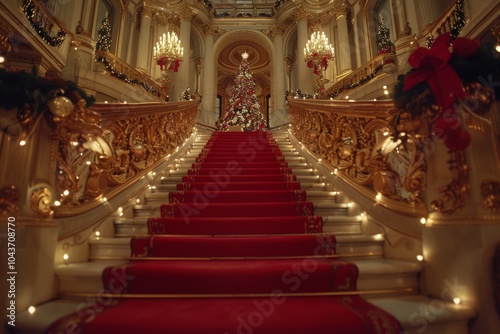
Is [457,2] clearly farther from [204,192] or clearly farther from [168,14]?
[168,14]

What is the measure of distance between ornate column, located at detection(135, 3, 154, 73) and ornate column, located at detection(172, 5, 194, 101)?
1287mm

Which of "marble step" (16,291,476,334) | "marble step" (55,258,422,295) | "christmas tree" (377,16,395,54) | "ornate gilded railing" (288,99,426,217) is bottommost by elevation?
"marble step" (16,291,476,334)

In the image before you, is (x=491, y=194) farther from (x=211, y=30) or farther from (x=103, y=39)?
(x=211, y=30)

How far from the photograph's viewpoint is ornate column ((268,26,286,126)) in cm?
1277

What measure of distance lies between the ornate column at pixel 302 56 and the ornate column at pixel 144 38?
20.4 feet

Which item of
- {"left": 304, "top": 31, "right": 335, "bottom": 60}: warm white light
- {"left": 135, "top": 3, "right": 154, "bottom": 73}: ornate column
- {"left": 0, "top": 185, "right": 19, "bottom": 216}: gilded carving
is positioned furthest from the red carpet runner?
{"left": 135, "top": 3, "right": 154, "bottom": 73}: ornate column

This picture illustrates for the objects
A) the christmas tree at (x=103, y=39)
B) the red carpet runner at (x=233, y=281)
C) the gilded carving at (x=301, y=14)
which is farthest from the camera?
the gilded carving at (x=301, y=14)

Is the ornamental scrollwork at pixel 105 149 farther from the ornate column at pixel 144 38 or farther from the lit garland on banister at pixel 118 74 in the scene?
the ornate column at pixel 144 38

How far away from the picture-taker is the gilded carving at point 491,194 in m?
1.41

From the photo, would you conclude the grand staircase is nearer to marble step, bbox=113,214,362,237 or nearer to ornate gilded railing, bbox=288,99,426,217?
marble step, bbox=113,214,362,237

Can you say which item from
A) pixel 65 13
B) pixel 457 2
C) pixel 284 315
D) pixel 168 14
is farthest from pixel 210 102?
pixel 284 315

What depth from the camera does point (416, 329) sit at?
4.23 feet

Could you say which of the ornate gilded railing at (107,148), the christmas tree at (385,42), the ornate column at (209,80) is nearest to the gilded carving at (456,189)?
the ornate gilded railing at (107,148)

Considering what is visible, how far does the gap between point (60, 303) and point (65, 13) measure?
356 inches
